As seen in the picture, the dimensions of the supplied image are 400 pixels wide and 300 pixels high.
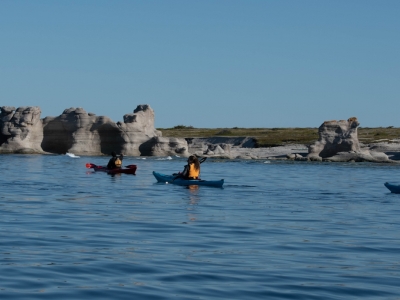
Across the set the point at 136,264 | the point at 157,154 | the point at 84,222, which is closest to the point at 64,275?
the point at 136,264

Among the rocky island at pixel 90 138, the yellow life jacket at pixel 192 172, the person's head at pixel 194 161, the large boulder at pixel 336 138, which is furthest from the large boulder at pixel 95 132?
the yellow life jacket at pixel 192 172

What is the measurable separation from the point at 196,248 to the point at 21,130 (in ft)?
194

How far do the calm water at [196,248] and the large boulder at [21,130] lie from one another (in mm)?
46409

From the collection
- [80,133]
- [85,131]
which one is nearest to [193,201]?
[80,133]

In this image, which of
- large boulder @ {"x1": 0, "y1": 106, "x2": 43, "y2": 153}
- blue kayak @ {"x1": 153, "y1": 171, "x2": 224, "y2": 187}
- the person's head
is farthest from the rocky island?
the person's head

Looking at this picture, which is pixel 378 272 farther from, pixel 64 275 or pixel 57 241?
pixel 57 241

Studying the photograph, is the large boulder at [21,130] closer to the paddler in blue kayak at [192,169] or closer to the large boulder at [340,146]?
the large boulder at [340,146]

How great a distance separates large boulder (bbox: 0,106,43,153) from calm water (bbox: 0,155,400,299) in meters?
46.4

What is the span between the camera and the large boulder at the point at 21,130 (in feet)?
230

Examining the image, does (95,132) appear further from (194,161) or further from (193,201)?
(193,201)

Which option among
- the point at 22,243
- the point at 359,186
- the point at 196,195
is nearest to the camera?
the point at 22,243

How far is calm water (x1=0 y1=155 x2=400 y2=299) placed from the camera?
9695 millimetres

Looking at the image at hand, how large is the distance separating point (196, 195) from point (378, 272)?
1539cm

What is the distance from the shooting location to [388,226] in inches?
680
